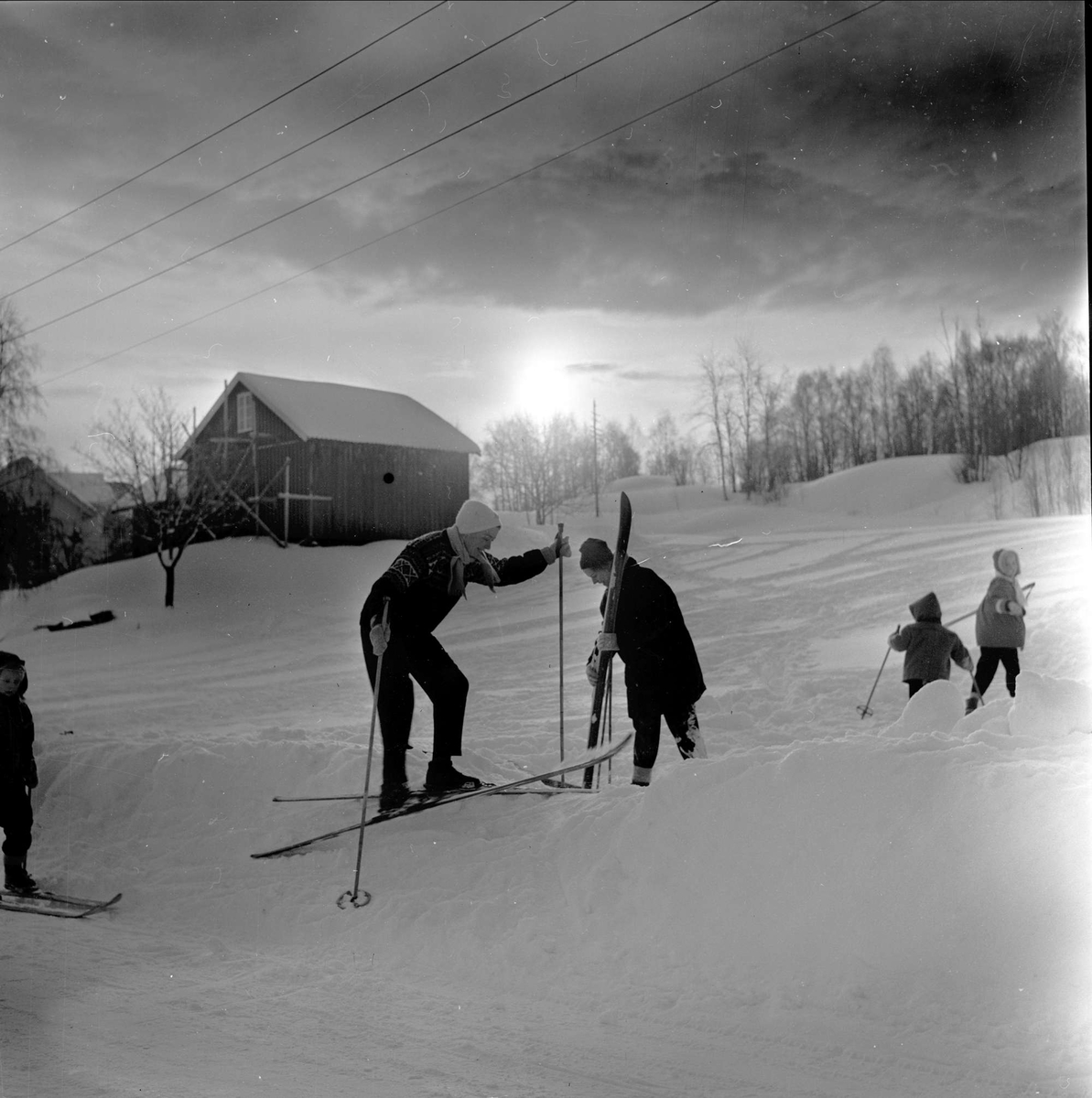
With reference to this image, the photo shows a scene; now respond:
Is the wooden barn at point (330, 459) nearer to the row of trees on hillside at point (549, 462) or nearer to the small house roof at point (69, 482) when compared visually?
the row of trees on hillside at point (549, 462)

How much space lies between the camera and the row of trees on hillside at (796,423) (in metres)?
3.37

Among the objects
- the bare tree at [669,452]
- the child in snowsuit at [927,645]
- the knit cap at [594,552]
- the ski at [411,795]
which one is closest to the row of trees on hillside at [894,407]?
the bare tree at [669,452]

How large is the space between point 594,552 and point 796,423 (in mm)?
1127

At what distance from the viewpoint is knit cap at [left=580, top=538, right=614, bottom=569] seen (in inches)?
131

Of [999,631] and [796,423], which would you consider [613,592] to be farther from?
[999,631]

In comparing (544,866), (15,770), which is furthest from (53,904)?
(544,866)

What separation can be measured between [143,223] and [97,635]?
6.65 ft

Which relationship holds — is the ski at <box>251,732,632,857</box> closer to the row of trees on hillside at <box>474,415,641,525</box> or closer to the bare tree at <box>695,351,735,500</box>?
the row of trees on hillside at <box>474,415,641,525</box>

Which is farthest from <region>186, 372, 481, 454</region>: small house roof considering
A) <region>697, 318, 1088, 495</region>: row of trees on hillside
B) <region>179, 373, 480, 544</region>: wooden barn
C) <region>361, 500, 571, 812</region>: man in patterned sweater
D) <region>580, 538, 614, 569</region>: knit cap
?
<region>697, 318, 1088, 495</region>: row of trees on hillside

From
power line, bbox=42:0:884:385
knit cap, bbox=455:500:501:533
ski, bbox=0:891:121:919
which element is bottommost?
ski, bbox=0:891:121:919

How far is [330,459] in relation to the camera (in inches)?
145

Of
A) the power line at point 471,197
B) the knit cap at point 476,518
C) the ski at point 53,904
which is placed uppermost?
the power line at point 471,197

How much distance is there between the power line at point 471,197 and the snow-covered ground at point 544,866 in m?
1.02

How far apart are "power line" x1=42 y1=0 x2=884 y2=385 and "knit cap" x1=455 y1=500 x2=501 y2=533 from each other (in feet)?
4.16
